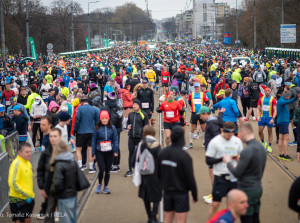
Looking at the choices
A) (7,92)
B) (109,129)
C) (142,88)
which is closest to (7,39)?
(7,92)

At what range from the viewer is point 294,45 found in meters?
66.4

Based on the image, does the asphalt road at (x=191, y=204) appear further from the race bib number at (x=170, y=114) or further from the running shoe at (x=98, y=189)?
the race bib number at (x=170, y=114)

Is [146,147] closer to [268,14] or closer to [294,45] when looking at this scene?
[294,45]

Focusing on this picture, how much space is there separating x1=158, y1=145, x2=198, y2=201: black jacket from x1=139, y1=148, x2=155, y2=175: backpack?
851 mm


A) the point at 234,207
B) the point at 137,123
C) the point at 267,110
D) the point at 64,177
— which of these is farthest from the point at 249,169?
the point at 267,110

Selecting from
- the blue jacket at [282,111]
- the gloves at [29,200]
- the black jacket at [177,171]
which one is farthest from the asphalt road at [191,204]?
the black jacket at [177,171]

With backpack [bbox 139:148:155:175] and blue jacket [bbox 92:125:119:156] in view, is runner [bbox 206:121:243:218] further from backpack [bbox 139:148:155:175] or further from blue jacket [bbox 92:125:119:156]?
blue jacket [bbox 92:125:119:156]

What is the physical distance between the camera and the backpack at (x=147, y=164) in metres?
7.33

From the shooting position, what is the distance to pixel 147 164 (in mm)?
7332

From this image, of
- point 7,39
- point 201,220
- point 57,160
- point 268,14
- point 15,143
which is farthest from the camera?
point 268,14

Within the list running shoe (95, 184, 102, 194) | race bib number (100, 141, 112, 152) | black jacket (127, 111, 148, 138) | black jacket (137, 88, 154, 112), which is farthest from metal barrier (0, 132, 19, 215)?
black jacket (137, 88, 154, 112)

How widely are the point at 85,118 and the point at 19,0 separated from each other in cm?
7160

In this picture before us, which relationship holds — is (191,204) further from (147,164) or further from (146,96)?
(146,96)

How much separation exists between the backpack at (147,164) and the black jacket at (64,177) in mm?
1213
